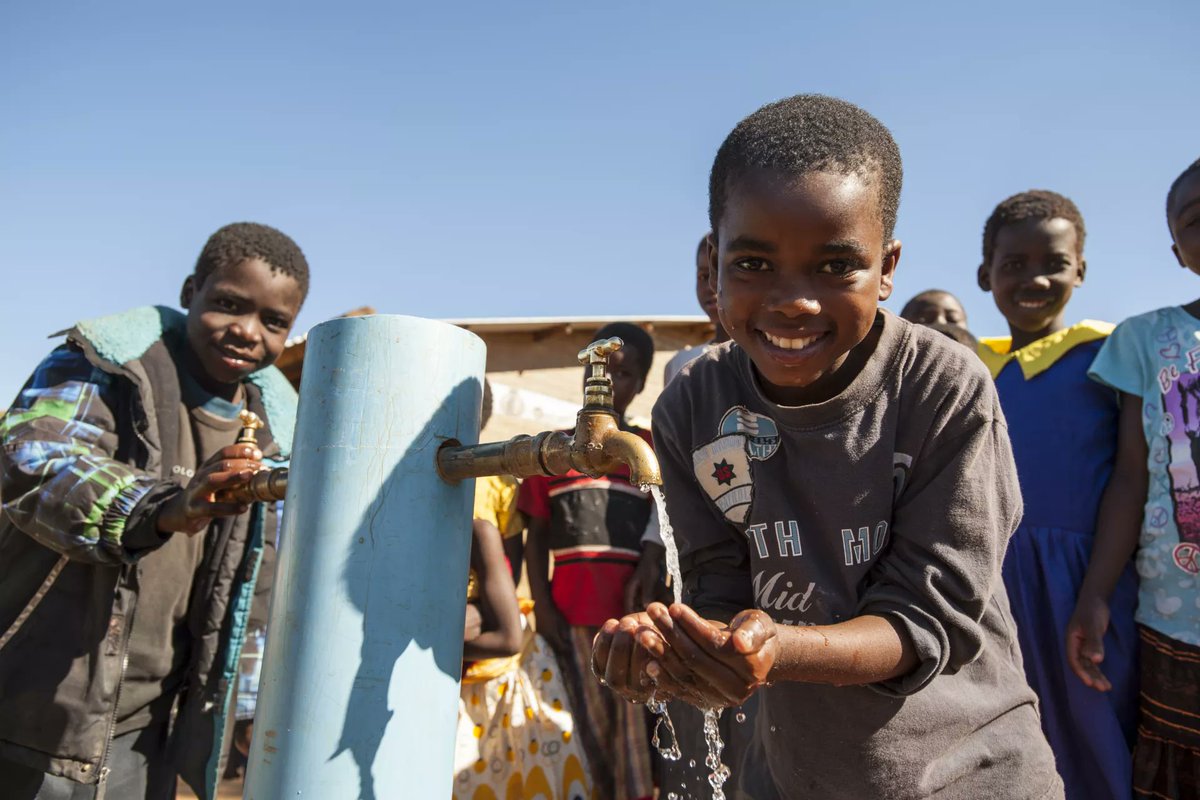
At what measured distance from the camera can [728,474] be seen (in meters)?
1.57

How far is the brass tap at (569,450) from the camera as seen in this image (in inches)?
49.9

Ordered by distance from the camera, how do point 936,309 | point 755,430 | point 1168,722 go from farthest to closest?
point 936,309, point 1168,722, point 755,430

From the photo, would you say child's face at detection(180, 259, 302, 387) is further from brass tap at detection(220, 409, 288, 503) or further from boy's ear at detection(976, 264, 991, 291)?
boy's ear at detection(976, 264, 991, 291)

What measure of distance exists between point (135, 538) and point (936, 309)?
351 cm

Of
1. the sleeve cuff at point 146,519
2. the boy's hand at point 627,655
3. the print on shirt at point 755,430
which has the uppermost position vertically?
the print on shirt at point 755,430

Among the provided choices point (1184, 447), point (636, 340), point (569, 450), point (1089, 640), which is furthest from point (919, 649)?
point (636, 340)

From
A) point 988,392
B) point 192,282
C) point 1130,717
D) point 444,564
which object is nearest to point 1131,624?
point 1130,717

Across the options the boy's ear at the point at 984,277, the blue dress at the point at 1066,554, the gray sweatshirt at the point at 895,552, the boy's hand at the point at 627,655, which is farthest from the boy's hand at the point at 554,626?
the boy's hand at the point at 627,655

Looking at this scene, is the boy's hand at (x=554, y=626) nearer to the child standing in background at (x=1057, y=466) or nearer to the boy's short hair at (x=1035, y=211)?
the child standing in background at (x=1057, y=466)

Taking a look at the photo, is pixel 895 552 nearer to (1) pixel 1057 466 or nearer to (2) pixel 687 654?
(2) pixel 687 654

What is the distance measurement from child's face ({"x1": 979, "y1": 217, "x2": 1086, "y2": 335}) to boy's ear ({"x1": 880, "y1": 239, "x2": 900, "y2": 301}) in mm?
1662

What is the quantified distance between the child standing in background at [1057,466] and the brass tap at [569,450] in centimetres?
178

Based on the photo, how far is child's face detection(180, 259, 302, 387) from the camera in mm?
2605

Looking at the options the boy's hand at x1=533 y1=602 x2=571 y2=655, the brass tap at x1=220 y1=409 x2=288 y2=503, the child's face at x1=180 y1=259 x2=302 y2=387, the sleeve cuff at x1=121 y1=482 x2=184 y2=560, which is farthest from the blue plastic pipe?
the boy's hand at x1=533 y1=602 x2=571 y2=655
